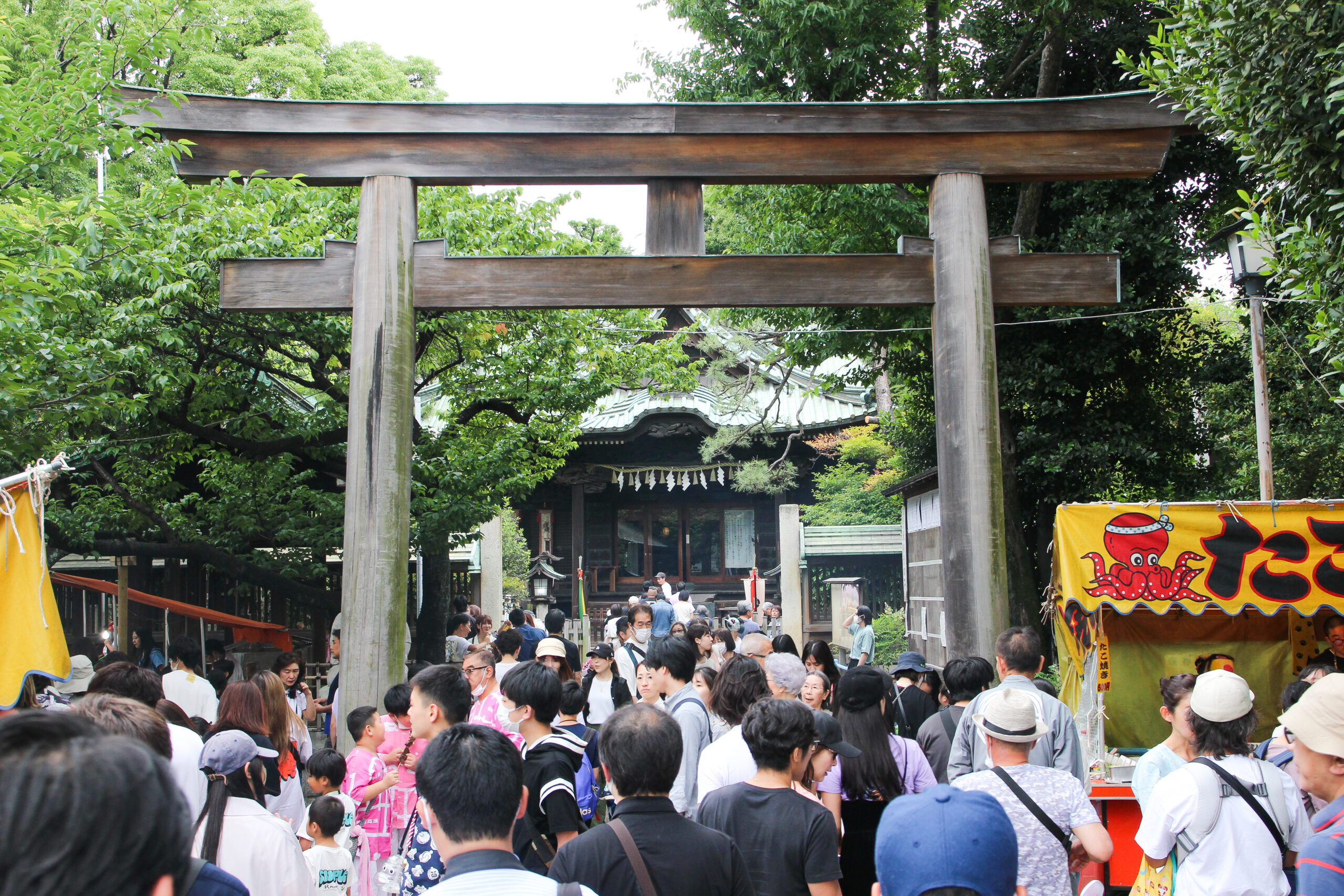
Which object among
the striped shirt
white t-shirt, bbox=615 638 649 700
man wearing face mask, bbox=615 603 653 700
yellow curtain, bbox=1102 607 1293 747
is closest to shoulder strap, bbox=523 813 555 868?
the striped shirt

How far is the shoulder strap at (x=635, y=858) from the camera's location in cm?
250

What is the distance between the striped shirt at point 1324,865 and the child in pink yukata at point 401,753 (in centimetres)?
331

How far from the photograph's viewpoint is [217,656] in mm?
13133

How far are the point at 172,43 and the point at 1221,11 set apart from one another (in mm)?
6384

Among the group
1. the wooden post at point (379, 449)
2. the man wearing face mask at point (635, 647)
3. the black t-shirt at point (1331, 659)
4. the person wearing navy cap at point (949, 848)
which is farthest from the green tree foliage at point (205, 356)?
the black t-shirt at point (1331, 659)

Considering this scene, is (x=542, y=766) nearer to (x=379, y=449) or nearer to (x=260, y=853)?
(x=260, y=853)

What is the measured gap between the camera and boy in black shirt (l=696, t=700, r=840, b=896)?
3.01 meters

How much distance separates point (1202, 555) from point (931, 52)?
7608mm

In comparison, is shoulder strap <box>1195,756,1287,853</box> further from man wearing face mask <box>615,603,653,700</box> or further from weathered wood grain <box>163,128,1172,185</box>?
weathered wood grain <box>163,128,1172,185</box>

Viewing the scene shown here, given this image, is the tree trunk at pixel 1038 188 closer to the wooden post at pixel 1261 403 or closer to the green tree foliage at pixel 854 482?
the wooden post at pixel 1261 403

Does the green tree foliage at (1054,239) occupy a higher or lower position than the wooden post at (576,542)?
higher

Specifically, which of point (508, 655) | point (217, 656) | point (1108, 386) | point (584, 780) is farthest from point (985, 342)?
point (217, 656)

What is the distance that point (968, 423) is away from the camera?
7.20 metres

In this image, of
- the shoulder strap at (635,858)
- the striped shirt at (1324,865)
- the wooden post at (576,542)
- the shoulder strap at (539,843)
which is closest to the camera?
the striped shirt at (1324,865)
